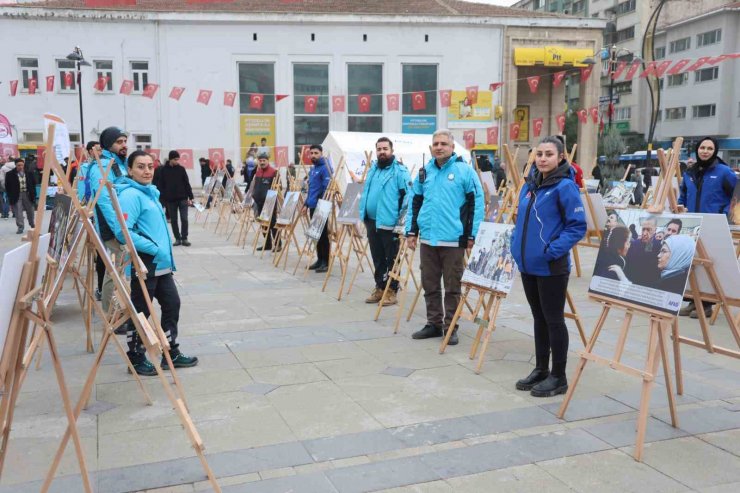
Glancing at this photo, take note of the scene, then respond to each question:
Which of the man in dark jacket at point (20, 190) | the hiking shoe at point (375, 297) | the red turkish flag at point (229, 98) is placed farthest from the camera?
the red turkish flag at point (229, 98)

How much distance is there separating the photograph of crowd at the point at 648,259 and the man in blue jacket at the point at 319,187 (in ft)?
18.5

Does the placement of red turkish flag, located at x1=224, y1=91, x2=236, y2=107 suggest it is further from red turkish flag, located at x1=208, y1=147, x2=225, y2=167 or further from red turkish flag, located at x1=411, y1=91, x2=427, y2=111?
red turkish flag, located at x1=411, y1=91, x2=427, y2=111

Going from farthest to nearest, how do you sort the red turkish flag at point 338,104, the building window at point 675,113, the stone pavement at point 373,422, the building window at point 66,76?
the building window at point 675,113 < the red turkish flag at point 338,104 < the building window at point 66,76 < the stone pavement at point 373,422

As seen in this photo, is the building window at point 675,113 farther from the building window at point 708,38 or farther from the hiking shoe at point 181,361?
the hiking shoe at point 181,361

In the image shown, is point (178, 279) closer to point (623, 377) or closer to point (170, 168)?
point (170, 168)

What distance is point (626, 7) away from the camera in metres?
51.3

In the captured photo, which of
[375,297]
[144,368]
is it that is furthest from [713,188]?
[144,368]

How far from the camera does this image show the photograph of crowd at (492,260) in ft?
16.7

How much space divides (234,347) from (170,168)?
22.9ft

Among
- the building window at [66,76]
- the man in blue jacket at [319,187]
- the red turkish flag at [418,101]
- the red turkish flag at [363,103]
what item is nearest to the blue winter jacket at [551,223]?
the man in blue jacket at [319,187]

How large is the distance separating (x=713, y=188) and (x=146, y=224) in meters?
5.54

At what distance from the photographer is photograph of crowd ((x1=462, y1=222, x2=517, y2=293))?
509cm

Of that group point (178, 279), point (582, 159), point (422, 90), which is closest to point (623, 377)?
point (178, 279)

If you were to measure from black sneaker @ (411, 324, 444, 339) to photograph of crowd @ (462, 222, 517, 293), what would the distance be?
28.2 inches
